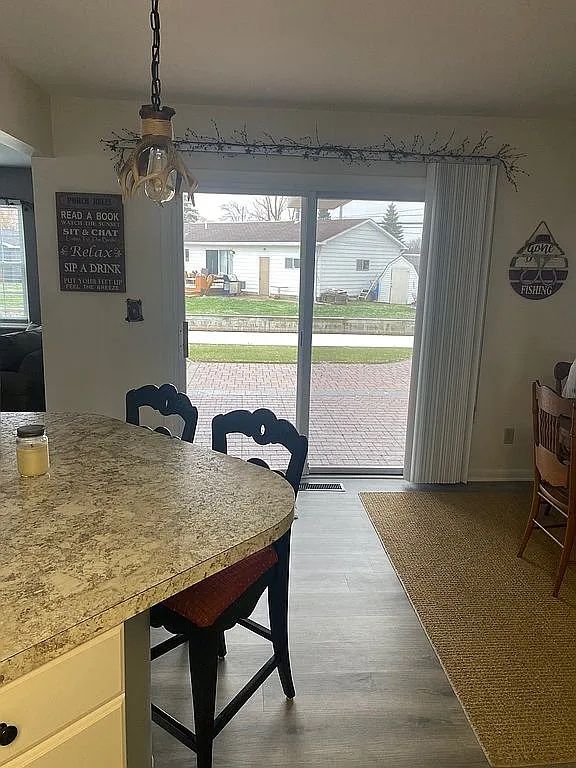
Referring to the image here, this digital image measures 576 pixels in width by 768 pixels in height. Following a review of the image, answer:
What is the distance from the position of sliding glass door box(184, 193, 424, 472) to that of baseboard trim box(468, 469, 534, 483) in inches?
25.7

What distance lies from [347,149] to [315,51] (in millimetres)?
1061

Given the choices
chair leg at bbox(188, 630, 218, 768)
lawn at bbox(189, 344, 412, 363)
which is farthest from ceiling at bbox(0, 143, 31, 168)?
chair leg at bbox(188, 630, 218, 768)

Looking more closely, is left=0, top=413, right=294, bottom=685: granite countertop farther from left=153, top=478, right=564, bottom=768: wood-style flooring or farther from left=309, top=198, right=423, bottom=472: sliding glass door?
left=309, top=198, right=423, bottom=472: sliding glass door

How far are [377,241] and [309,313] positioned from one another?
0.68 meters

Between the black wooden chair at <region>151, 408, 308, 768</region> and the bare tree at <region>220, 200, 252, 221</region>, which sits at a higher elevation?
the bare tree at <region>220, 200, 252, 221</region>

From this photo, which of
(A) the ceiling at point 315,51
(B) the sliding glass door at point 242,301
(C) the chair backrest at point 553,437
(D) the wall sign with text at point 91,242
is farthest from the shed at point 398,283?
(D) the wall sign with text at point 91,242

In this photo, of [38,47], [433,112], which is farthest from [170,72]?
[433,112]

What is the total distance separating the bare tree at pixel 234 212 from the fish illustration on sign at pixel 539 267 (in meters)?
1.85

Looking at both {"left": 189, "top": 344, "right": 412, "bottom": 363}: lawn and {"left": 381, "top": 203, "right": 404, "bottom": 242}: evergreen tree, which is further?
{"left": 189, "top": 344, "right": 412, "bottom": 363}: lawn

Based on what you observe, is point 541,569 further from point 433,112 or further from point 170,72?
point 170,72

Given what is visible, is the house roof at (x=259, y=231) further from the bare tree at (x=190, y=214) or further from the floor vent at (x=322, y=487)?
the floor vent at (x=322, y=487)

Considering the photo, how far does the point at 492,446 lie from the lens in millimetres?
4113

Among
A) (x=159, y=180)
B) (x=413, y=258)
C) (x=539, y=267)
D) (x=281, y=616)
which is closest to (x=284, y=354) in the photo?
(x=413, y=258)

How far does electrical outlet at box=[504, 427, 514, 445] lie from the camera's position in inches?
161
